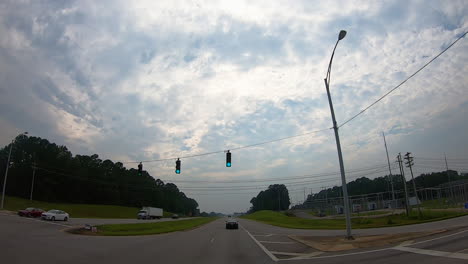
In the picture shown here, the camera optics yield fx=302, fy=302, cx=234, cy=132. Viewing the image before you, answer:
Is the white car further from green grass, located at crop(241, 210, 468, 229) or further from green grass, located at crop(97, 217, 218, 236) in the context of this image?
green grass, located at crop(241, 210, 468, 229)

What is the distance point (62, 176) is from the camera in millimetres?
109188

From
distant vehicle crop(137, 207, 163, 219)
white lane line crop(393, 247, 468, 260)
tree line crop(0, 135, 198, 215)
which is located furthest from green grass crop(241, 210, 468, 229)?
tree line crop(0, 135, 198, 215)

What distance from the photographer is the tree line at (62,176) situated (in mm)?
102438

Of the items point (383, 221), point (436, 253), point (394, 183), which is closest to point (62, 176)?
point (383, 221)

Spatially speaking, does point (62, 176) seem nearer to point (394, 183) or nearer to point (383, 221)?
point (383, 221)

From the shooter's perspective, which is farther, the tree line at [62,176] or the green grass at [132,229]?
the tree line at [62,176]

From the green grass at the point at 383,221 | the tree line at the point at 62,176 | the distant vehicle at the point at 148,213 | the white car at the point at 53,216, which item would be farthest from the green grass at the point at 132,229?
the tree line at the point at 62,176

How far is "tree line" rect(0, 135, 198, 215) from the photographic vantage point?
102 m

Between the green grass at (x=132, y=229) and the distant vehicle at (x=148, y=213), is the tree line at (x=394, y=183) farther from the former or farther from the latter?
the green grass at (x=132, y=229)

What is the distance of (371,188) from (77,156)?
14895cm

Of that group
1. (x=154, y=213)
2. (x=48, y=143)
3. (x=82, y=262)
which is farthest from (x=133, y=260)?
(x=48, y=143)

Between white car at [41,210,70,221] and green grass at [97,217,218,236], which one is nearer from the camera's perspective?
green grass at [97,217,218,236]

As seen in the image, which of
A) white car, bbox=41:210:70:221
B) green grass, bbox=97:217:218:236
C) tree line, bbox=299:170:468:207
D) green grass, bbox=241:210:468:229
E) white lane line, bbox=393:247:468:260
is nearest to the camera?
white lane line, bbox=393:247:468:260

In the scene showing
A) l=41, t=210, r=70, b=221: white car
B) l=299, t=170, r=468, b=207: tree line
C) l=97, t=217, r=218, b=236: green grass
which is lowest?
l=97, t=217, r=218, b=236: green grass
